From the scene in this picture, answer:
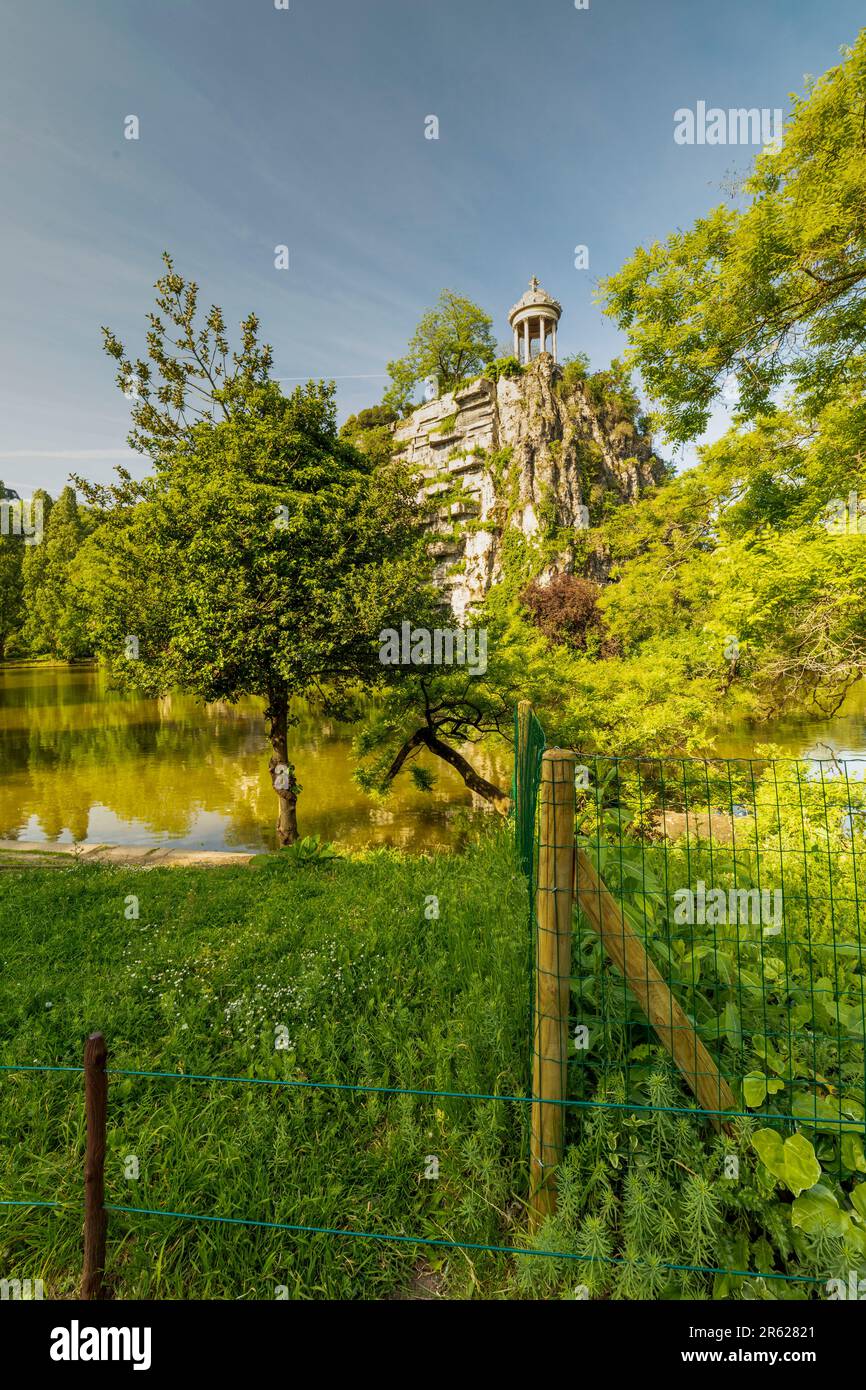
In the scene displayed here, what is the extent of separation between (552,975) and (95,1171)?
1927 millimetres

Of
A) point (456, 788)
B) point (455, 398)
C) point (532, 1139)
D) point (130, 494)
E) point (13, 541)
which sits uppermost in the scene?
point (455, 398)

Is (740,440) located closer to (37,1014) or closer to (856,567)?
(856,567)

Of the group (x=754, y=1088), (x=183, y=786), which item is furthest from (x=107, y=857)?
(x=754, y=1088)

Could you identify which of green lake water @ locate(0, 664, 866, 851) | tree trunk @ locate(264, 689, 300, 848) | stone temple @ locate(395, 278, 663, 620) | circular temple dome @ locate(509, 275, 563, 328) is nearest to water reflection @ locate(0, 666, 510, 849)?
green lake water @ locate(0, 664, 866, 851)

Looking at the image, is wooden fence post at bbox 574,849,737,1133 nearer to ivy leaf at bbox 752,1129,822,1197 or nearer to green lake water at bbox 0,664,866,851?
ivy leaf at bbox 752,1129,822,1197

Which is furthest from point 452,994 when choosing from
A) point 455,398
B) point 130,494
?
point 455,398

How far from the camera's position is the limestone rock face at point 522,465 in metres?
46.3

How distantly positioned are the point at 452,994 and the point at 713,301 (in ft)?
32.1

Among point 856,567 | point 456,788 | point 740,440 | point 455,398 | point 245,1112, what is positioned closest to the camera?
point 245,1112

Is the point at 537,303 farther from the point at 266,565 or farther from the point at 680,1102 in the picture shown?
the point at 680,1102

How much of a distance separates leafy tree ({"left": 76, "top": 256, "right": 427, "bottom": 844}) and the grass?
16.2ft

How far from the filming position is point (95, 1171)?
7.20 ft

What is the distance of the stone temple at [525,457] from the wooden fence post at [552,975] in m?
44.5

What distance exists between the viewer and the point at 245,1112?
2918 millimetres
